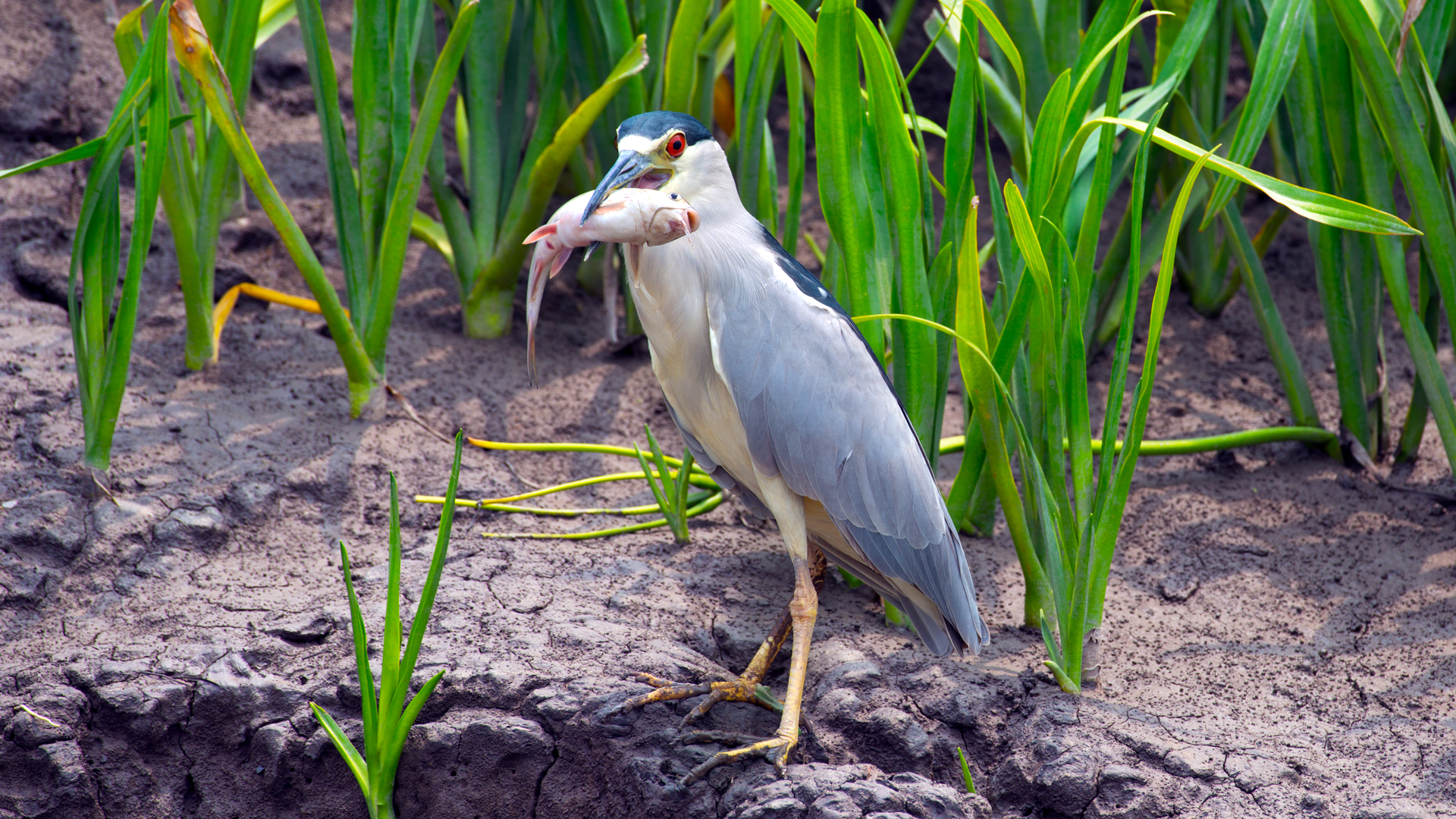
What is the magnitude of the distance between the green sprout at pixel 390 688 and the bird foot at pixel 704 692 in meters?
0.40

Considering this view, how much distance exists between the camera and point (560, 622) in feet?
7.54

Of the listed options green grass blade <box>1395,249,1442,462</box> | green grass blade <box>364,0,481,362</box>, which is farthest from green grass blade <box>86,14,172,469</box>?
green grass blade <box>1395,249,1442,462</box>

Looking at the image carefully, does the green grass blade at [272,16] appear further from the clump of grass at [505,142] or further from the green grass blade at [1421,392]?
the green grass blade at [1421,392]

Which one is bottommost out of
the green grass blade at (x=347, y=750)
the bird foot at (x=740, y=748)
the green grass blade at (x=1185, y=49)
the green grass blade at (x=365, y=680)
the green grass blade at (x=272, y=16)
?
the bird foot at (x=740, y=748)

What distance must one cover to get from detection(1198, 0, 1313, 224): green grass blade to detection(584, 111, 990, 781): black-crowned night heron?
83cm

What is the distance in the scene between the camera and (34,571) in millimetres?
2322

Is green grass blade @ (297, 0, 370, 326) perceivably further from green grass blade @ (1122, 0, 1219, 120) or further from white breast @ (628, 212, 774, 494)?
green grass blade @ (1122, 0, 1219, 120)

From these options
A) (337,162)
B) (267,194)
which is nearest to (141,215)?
(267,194)

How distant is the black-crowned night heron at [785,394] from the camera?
2.09 metres

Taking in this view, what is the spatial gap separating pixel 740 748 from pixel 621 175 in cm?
113

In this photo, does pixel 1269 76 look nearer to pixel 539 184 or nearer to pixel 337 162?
pixel 539 184

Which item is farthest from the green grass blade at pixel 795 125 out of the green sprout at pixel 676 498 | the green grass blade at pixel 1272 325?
the green grass blade at pixel 1272 325

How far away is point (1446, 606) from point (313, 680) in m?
2.68

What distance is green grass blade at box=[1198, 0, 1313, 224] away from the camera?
205 cm
